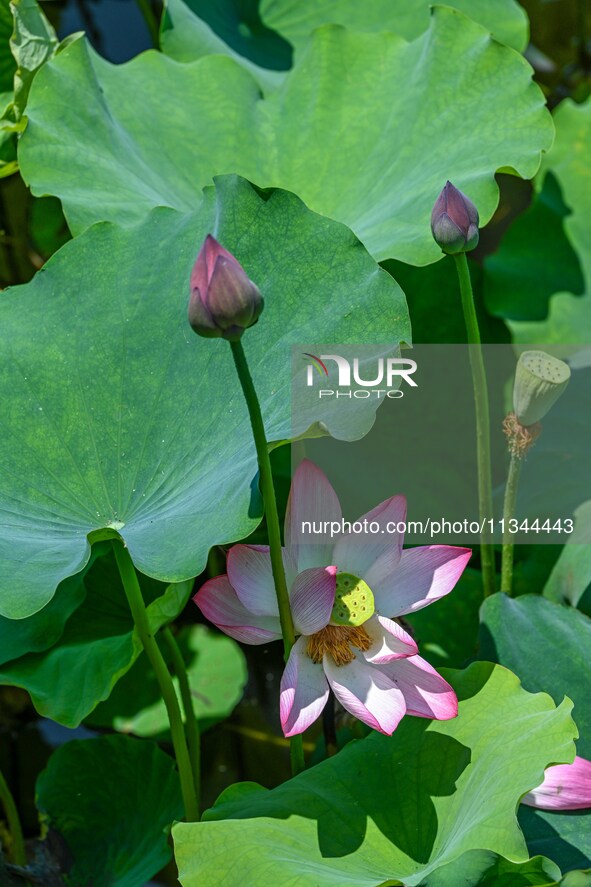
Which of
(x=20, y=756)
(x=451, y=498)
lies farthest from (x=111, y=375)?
(x=20, y=756)

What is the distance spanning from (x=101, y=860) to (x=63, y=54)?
1235 mm

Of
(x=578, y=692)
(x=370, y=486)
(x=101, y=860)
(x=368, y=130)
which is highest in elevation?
(x=368, y=130)

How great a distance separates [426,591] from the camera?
111cm

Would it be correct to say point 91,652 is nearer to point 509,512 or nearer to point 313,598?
point 313,598

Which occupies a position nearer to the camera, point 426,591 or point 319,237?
point 426,591

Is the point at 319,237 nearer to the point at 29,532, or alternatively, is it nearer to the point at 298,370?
the point at 298,370

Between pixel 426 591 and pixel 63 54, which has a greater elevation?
pixel 63 54

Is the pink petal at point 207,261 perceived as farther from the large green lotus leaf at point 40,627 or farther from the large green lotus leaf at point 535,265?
the large green lotus leaf at point 535,265

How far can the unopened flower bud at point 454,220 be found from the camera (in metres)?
1.10

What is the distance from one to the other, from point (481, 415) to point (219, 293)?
50 cm

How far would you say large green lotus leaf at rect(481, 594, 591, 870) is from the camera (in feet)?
3.63

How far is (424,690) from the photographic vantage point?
42.1 inches

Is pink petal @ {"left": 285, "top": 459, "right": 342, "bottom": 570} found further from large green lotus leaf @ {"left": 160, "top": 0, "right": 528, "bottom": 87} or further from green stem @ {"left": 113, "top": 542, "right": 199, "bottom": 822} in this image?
large green lotus leaf @ {"left": 160, "top": 0, "right": 528, "bottom": 87}

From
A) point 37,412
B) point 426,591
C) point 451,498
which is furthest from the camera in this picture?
point 451,498
